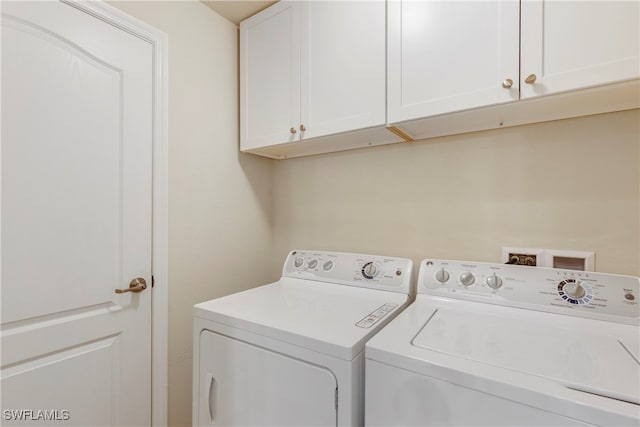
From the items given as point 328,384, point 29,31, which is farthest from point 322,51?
point 328,384

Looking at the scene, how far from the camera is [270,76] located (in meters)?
1.62

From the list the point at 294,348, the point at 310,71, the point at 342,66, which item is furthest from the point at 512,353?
the point at 310,71

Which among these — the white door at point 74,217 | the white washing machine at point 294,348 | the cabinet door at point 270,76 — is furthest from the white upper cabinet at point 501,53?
the white door at point 74,217

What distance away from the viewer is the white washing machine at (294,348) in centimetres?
86

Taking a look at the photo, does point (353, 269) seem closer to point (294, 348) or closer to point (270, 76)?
point (294, 348)

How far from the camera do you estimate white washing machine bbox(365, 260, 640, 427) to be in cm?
62

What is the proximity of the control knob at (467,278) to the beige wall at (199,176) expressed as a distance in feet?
4.14

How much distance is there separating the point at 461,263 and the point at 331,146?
2.97 feet

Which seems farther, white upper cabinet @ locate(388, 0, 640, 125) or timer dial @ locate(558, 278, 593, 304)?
timer dial @ locate(558, 278, 593, 304)

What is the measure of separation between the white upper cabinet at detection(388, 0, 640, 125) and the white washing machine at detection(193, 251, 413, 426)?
767mm

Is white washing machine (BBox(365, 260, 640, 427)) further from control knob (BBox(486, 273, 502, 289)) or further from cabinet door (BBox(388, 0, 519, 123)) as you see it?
cabinet door (BBox(388, 0, 519, 123))

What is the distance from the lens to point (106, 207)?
1.26m

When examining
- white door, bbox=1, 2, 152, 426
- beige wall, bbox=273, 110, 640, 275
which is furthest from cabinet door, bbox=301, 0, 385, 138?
white door, bbox=1, 2, 152, 426

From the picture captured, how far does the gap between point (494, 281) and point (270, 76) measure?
4.86ft
